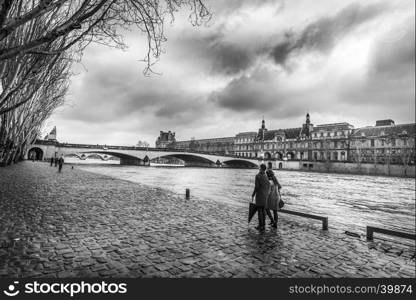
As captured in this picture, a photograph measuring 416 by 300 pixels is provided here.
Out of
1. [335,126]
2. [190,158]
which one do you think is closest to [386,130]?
[335,126]

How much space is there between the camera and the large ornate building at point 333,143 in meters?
72.9

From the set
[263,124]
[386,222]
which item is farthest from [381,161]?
[386,222]

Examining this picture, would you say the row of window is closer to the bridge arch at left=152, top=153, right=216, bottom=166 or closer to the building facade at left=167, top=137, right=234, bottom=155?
the bridge arch at left=152, top=153, right=216, bottom=166

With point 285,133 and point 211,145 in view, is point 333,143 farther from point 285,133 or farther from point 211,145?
point 211,145

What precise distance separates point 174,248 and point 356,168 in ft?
264

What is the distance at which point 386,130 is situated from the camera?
7644cm

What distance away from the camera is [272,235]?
655 cm

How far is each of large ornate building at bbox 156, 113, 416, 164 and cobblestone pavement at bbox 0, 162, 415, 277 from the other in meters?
72.6

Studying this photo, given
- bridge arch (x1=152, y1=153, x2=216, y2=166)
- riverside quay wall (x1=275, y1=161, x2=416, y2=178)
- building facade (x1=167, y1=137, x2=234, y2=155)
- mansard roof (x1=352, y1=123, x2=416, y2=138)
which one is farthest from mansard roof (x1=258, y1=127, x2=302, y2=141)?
bridge arch (x1=152, y1=153, x2=216, y2=166)

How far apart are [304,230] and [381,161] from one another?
275 feet

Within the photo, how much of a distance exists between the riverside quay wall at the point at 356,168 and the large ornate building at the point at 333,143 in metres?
2.00

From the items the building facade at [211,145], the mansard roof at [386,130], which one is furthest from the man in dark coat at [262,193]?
the building facade at [211,145]

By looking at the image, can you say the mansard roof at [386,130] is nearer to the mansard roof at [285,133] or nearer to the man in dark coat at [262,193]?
the mansard roof at [285,133]

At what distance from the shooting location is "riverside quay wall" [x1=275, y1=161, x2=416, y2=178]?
6447 cm
